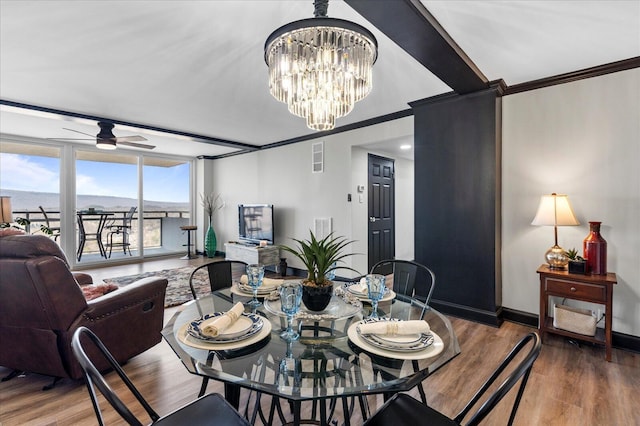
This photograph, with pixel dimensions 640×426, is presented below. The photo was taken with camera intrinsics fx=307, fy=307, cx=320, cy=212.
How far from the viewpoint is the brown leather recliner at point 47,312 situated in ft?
6.22

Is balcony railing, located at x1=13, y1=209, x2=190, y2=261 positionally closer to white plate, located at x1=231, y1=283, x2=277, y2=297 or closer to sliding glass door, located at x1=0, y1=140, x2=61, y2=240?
sliding glass door, located at x1=0, y1=140, x2=61, y2=240

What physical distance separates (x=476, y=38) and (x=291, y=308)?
2.35 metres

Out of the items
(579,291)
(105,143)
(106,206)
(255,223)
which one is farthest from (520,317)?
(106,206)

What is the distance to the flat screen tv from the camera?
5805 mm

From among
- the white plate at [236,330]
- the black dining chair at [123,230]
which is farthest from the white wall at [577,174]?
the black dining chair at [123,230]

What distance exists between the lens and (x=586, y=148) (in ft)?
9.17

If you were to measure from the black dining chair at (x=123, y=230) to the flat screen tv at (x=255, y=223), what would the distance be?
2545 mm

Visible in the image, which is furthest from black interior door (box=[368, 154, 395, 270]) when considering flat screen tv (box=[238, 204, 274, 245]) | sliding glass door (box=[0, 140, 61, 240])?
sliding glass door (box=[0, 140, 61, 240])

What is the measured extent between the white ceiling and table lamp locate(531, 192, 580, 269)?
1.19 metres

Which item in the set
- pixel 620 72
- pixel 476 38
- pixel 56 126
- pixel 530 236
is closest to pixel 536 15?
pixel 476 38

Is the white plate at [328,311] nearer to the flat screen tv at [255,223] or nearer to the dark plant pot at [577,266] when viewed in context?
the dark plant pot at [577,266]

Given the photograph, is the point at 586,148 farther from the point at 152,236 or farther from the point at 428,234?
the point at 152,236

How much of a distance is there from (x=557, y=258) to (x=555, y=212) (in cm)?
41

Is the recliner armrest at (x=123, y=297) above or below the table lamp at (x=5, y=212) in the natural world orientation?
below
